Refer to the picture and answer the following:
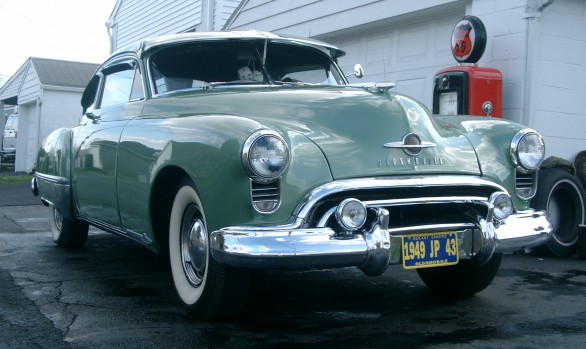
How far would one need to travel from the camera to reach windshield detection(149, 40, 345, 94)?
192 inches

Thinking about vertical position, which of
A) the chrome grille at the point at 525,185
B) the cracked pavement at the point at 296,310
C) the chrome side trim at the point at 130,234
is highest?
the chrome grille at the point at 525,185

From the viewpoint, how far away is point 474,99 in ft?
22.2

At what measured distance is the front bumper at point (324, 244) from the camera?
3230 mm

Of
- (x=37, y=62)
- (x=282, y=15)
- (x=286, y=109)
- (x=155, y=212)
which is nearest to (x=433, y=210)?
(x=286, y=109)

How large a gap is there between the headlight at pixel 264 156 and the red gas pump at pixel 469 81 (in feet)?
12.4

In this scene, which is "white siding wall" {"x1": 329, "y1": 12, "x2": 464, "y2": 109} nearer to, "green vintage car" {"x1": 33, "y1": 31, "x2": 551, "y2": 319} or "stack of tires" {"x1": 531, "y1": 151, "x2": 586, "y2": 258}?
"stack of tires" {"x1": 531, "y1": 151, "x2": 586, "y2": 258}

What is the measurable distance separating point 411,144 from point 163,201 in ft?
4.88

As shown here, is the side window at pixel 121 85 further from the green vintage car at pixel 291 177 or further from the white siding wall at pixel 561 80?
the white siding wall at pixel 561 80

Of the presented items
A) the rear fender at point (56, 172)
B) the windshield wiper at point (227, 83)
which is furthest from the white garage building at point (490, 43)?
the rear fender at point (56, 172)

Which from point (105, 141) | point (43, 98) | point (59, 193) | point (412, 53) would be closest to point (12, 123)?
point (43, 98)

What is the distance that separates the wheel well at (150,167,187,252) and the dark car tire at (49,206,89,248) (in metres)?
2.30

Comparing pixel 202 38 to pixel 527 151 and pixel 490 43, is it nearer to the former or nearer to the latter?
pixel 527 151

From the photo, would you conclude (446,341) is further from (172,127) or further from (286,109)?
(172,127)

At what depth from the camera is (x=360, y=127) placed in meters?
3.80
